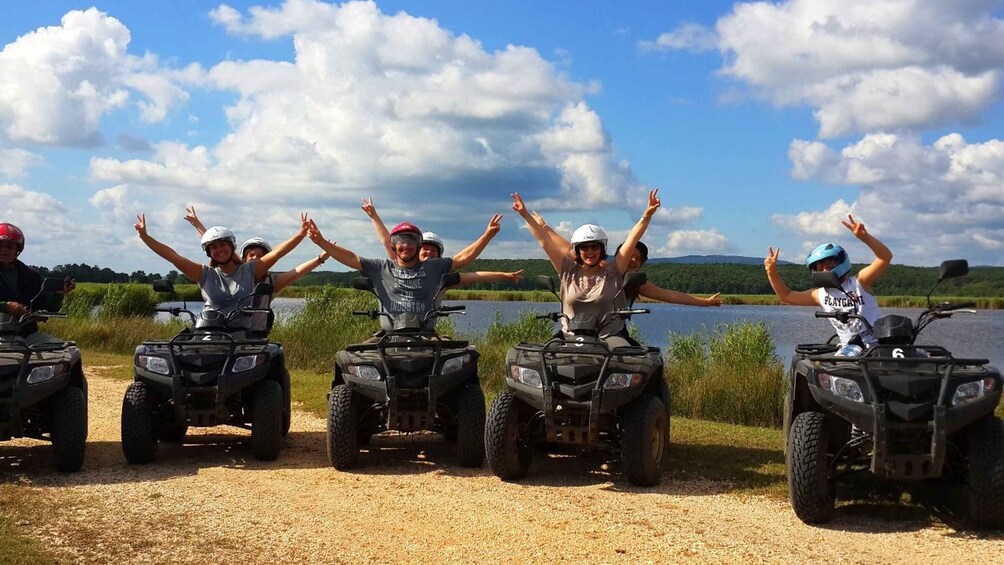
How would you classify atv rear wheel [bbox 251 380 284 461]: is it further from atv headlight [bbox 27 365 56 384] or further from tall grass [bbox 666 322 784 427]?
tall grass [bbox 666 322 784 427]

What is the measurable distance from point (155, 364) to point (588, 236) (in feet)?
12.7

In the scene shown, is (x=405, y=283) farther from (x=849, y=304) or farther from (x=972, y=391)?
(x=972, y=391)

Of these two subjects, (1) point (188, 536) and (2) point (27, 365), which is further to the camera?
(2) point (27, 365)

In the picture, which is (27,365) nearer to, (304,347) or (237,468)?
(237,468)

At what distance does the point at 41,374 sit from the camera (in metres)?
7.28

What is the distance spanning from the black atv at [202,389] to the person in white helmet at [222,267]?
405 millimetres

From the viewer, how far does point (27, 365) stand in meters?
7.21

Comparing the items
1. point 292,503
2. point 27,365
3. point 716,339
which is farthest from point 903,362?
point 716,339

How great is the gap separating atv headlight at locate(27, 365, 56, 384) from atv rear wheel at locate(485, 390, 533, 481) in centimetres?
355

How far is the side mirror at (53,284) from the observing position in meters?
7.93

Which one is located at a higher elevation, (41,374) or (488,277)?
(488,277)

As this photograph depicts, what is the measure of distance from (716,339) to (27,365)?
11680 mm

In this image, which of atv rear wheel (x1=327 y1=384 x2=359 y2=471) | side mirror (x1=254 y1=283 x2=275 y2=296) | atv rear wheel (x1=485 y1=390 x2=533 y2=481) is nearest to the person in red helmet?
side mirror (x1=254 y1=283 x2=275 y2=296)

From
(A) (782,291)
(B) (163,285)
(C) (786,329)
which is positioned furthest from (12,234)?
(C) (786,329)
